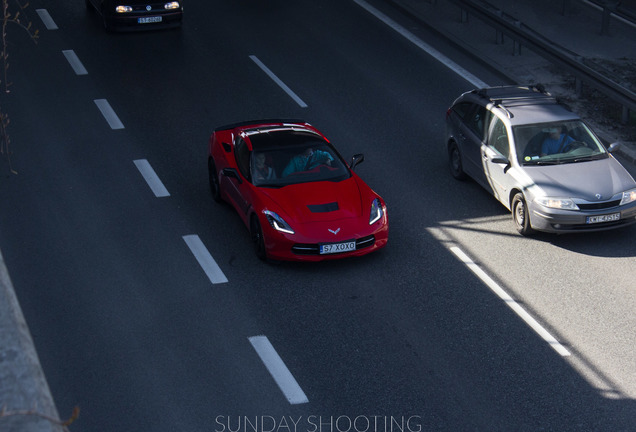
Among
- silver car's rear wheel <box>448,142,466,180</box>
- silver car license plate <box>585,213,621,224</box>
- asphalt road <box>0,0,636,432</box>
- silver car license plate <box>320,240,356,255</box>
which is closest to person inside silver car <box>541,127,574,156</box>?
asphalt road <box>0,0,636,432</box>

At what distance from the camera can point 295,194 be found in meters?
12.4

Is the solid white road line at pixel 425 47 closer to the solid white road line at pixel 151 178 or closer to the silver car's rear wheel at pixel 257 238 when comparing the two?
the solid white road line at pixel 151 178

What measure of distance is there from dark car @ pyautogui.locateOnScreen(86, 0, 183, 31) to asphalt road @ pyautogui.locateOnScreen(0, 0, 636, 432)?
2.64m

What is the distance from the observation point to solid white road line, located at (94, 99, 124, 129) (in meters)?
16.8

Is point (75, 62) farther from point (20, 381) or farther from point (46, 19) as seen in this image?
point (20, 381)

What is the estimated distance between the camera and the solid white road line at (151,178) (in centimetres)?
1423

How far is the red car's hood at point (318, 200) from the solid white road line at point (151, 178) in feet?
7.90

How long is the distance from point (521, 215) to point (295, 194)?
336 centimetres

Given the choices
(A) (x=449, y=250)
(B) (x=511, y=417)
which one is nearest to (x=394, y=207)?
(A) (x=449, y=250)

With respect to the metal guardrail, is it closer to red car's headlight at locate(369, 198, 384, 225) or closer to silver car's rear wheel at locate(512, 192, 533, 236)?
silver car's rear wheel at locate(512, 192, 533, 236)

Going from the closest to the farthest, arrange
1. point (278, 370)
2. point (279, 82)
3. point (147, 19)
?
point (278, 370)
point (279, 82)
point (147, 19)

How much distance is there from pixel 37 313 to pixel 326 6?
49.2 ft

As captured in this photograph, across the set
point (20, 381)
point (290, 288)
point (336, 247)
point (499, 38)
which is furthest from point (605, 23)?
point (20, 381)

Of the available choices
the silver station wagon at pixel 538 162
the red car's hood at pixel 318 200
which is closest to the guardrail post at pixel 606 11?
the silver station wagon at pixel 538 162
